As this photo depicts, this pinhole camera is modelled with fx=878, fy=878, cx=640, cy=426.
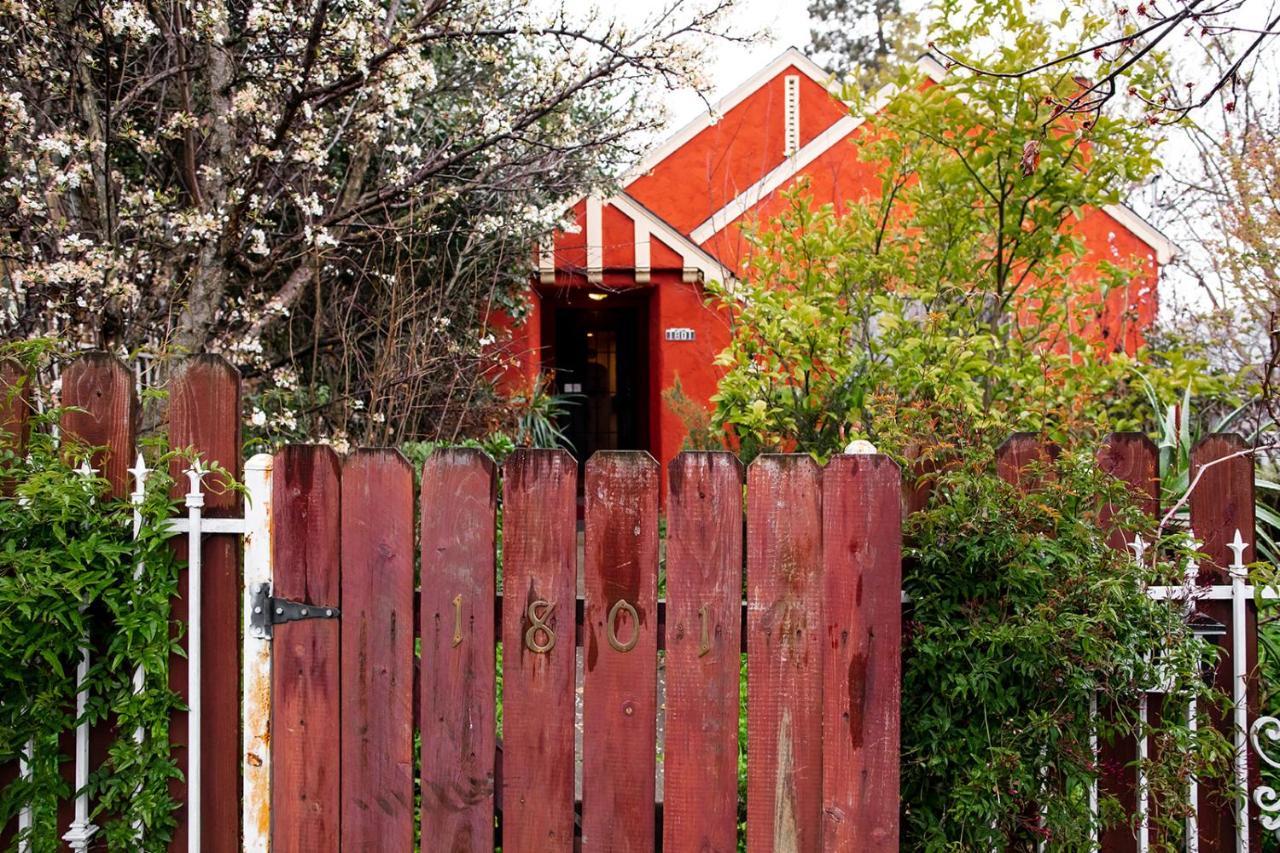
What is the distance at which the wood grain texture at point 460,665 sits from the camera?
2.26 m

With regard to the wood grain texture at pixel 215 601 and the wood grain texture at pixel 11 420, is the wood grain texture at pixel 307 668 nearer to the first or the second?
the wood grain texture at pixel 215 601

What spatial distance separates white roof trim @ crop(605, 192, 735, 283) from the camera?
9641mm

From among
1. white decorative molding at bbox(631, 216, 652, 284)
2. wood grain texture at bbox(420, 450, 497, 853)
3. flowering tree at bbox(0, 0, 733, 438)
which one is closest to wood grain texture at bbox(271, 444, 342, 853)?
wood grain texture at bbox(420, 450, 497, 853)

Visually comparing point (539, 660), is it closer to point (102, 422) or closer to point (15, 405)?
point (102, 422)

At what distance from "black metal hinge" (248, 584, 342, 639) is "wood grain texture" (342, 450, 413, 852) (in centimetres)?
7

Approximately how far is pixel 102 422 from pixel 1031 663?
2436 mm

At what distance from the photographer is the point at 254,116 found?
5500mm

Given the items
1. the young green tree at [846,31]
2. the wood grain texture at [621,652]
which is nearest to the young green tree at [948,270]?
the wood grain texture at [621,652]

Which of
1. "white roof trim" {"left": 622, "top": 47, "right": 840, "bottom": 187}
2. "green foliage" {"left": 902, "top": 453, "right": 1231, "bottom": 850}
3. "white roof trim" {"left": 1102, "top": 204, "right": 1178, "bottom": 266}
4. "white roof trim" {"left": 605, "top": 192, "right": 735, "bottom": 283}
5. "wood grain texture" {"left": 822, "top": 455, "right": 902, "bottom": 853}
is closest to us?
"green foliage" {"left": 902, "top": 453, "right": 1231, "bottom": 850}

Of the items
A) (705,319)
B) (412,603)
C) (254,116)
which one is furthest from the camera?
(705,319)

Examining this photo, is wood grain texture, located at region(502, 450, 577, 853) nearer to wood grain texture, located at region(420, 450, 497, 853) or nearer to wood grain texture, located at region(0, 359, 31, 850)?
wood grain texture, located at region(420, 450, 497, 853)

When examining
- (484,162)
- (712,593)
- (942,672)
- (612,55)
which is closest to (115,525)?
(712,593)

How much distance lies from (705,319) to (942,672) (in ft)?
26.5

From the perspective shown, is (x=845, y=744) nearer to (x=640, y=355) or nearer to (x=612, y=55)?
(x=612, y=55)
